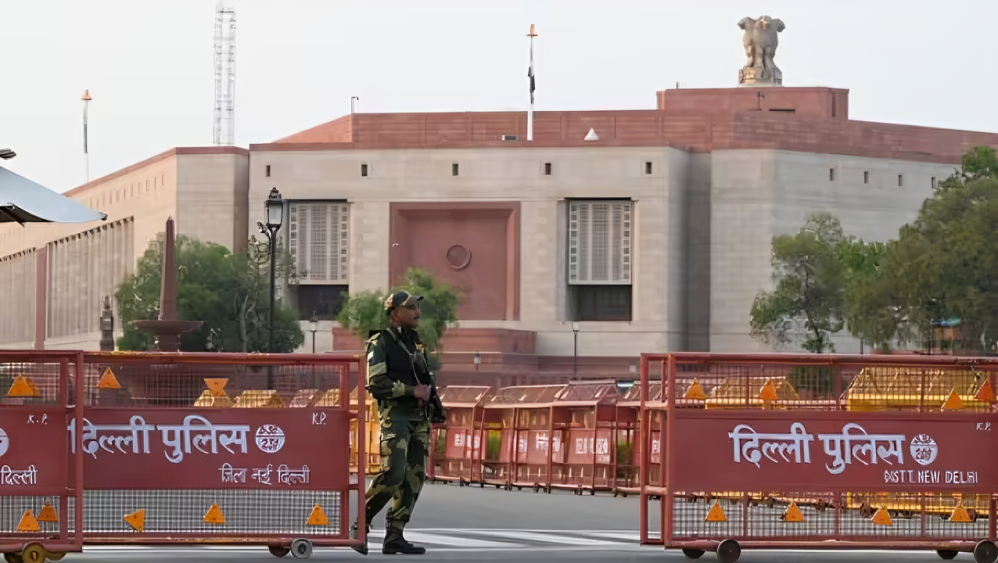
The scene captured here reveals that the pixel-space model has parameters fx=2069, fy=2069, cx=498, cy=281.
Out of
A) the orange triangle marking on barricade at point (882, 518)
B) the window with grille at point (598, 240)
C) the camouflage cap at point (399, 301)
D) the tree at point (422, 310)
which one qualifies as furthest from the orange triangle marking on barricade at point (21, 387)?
the window with grille at point (598, 240)

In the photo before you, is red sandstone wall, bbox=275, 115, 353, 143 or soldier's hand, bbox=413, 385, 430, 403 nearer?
soldier's hand, bbox=413, 385, 430, 403

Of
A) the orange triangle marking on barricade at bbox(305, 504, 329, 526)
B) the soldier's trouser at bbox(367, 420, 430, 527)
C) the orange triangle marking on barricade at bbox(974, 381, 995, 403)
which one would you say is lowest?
the orange triangle marking on barricade at bbox(305, 504, 329, 526)

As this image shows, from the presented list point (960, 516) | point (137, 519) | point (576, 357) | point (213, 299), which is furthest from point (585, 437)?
point (576, 357)

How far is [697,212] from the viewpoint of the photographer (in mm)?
104250

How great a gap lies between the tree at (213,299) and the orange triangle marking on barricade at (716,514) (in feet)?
222

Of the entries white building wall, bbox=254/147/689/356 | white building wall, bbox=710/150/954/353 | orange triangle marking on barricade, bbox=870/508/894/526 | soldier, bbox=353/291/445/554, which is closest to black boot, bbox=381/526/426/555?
soldier, bbox=353/291/445/554

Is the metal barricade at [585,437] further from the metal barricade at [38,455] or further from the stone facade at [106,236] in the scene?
the stone facade at [106,236]

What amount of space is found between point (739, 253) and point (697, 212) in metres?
3.70

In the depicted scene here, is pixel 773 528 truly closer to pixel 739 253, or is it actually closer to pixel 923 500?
pixel 923 500

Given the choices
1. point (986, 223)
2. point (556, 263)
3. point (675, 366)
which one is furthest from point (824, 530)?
point (556, 263)

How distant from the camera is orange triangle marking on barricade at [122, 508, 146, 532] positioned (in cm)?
1256

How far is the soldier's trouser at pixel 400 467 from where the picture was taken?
1305cm

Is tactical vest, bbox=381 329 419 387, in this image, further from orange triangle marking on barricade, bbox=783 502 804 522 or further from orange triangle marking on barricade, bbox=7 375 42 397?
orange triangle marking on barricade, bbox=783 502 804 522

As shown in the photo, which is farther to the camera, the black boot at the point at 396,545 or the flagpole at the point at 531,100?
the flagpole at the point at 531,100
